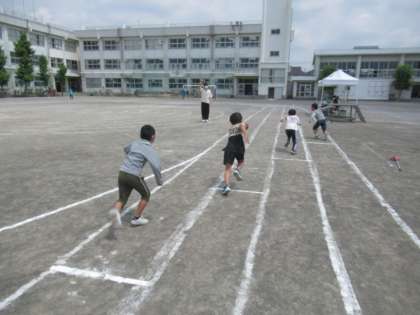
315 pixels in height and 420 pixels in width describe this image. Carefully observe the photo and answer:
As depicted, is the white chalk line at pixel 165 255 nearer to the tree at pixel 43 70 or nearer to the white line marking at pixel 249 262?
the white line marking at pixel 249 262

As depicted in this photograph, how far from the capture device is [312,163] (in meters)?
8.02

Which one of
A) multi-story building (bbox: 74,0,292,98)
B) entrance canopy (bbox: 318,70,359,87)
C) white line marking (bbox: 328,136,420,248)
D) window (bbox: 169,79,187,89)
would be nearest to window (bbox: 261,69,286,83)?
multi-story building (bbox: 74,0,292,98)

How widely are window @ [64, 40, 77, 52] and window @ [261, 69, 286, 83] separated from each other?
Result: 4117 cm

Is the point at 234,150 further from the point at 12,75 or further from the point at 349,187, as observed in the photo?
the point at 12,75

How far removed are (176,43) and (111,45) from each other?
14.4 metres

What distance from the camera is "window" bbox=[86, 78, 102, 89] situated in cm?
6262

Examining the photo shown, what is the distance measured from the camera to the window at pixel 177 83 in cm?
5788

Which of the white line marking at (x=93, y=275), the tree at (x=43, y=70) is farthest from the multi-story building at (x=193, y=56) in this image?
the white line marking at (x=93, y=275)

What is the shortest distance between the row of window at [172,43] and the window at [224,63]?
2501mm

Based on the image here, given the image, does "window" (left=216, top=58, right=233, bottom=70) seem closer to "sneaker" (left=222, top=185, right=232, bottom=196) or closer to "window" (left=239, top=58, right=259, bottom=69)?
Result: "window" (left=239, top=58, right=259, bottom=69)

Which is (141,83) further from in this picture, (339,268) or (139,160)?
(339,268)

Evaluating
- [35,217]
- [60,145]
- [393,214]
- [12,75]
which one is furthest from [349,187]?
[12,75]

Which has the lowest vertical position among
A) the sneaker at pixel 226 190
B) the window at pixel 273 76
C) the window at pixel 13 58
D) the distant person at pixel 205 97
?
the sneaker at pixel 226 190

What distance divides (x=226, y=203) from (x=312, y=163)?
3.89 meters
